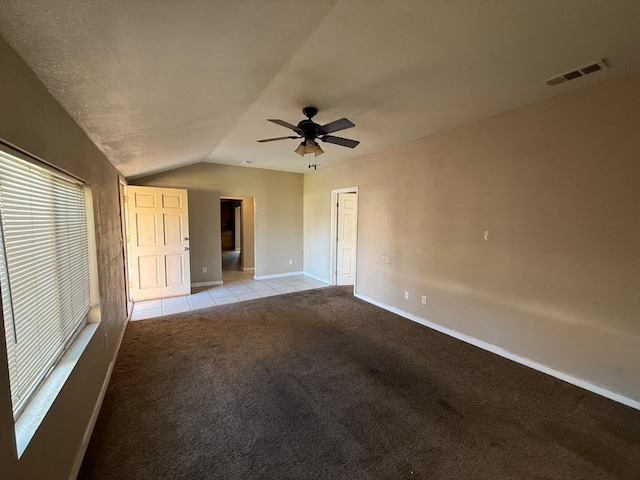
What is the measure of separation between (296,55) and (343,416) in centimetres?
264

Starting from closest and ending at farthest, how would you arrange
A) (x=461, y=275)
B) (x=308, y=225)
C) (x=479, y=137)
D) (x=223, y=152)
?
(x=479, y=137) < (x=461, y=275) < (x=223, y=152) < (x=308, y=225)

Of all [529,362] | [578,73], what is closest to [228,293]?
[529,362]

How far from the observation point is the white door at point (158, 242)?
4453 millimetres

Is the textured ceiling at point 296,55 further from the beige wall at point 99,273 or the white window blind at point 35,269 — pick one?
the white window blind at point 35,269

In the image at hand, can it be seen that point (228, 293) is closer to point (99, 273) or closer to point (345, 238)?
point (345, 238)

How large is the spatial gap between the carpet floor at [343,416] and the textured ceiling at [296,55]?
2208 mm

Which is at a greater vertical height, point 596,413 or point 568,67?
point 568,67

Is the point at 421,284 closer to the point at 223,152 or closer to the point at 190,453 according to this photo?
the point at 190,453

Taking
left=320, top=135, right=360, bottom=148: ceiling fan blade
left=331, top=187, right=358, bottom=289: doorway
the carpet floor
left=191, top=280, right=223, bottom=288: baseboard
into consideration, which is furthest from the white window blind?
left=331, top=187, right=358, bottom=289: doorway

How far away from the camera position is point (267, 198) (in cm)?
621

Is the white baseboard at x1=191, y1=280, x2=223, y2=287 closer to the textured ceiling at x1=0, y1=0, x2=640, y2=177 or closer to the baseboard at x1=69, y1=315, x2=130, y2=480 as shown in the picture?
the baseboard at x1=69, y1=315, x2=130, y2=480

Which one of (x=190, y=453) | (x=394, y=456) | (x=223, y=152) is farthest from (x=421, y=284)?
(x=223, y=152)

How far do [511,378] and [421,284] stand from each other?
1487 mm

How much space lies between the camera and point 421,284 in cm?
377
